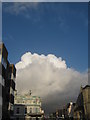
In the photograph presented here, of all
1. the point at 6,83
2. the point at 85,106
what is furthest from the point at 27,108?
the point at 6,83

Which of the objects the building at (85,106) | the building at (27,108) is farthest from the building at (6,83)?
the building at (85,106)

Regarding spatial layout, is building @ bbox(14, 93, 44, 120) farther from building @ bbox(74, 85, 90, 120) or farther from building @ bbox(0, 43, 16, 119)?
building @ bbox(0, 43, 16, 119)

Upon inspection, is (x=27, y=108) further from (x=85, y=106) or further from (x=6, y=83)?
(x=6, y=83)

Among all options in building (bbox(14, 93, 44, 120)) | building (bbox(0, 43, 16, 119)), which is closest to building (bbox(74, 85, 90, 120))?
building (bbox(14, 93, 44, 120))

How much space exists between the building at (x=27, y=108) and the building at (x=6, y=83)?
1461 cm

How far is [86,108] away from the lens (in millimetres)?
60062

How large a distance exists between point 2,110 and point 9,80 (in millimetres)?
12066

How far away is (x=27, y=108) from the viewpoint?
71.6m

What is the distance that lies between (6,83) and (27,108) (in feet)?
85.6

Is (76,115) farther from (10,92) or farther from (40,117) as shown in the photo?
(10,92)

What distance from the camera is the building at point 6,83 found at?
128ft

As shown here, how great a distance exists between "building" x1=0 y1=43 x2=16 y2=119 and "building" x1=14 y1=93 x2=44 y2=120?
14.6 meters

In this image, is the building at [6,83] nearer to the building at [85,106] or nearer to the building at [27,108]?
the building at [27,108]

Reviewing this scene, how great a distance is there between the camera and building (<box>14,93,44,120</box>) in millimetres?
63938
